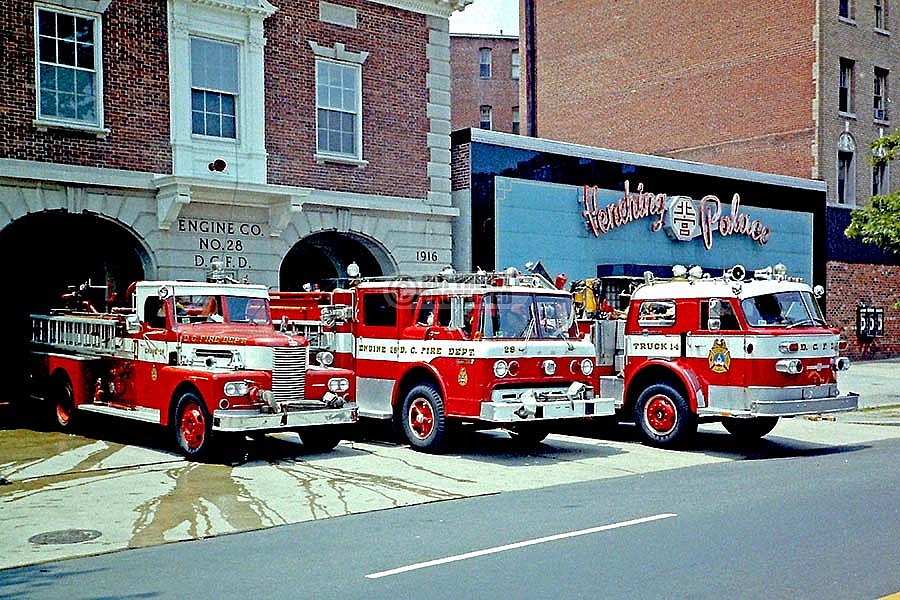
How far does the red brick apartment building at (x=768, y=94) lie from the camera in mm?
32688

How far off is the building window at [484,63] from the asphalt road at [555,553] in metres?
46.8

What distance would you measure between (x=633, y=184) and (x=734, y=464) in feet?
46.2

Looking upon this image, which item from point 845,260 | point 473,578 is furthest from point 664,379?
point 845,260

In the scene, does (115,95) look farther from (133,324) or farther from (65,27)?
(133,324)

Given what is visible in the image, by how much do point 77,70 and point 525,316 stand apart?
908 cm

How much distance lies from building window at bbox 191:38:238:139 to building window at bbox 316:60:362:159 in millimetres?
1805

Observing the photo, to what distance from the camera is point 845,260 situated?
3256 centimetres


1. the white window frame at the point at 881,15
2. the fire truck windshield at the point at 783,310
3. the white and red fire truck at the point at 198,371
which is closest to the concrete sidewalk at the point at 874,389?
the fire truck windshield at the point at 783,310

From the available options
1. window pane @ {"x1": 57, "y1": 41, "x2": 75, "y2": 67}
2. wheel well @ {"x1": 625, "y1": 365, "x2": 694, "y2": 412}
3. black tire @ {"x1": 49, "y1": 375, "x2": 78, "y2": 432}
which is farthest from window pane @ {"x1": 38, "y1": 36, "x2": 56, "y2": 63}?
wheel well @ {"x1": 625, "y1": 365, "x2": 694, "y2": 412}

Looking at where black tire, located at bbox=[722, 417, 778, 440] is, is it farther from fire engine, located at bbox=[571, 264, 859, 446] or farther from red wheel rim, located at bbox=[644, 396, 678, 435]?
red wheel rim, located at bbox=[644, 396, 678, 435]

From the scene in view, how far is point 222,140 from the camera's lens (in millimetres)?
18922

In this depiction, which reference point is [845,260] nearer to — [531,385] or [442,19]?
[442,19]

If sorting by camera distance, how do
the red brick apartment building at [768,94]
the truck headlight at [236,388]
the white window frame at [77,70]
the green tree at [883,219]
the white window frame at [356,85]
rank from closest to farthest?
the truck headlight at [236,388]
the white window frame at [77,70]
the white window frame at [356,85]
the green tree at [883,219]
the red brick apartment building at [768,94]

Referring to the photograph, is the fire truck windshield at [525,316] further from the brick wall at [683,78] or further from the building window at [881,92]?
the building window at [881,92]
